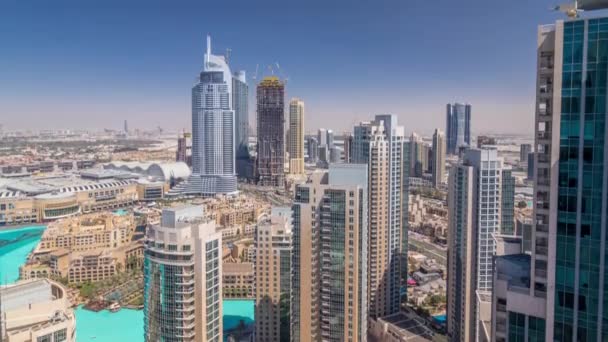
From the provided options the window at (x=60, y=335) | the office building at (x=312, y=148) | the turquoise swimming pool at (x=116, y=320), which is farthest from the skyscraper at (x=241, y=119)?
the window at (x=60, y=335)

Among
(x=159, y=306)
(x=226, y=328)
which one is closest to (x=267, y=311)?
(x=226, y=328)

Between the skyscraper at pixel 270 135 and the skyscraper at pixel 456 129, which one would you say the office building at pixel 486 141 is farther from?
the skyscraper at pixel 270 135

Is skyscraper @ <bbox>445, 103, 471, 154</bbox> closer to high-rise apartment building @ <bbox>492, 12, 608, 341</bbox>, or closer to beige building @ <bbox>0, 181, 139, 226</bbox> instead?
high-rise apartment building @ <bbox>492, 12, 608, 341</bbox>

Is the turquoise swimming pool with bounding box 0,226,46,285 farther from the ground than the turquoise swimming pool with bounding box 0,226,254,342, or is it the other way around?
the turquoise swimming pool with bounding box 0,226,46,285

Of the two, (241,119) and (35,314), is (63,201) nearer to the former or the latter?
(241,119)

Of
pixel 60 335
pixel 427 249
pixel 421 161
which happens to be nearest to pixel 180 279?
pixel 60 335

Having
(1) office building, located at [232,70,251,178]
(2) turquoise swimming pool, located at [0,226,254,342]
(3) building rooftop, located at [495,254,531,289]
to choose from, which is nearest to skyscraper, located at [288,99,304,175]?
(1) office building, located at [232,70,251,178]
